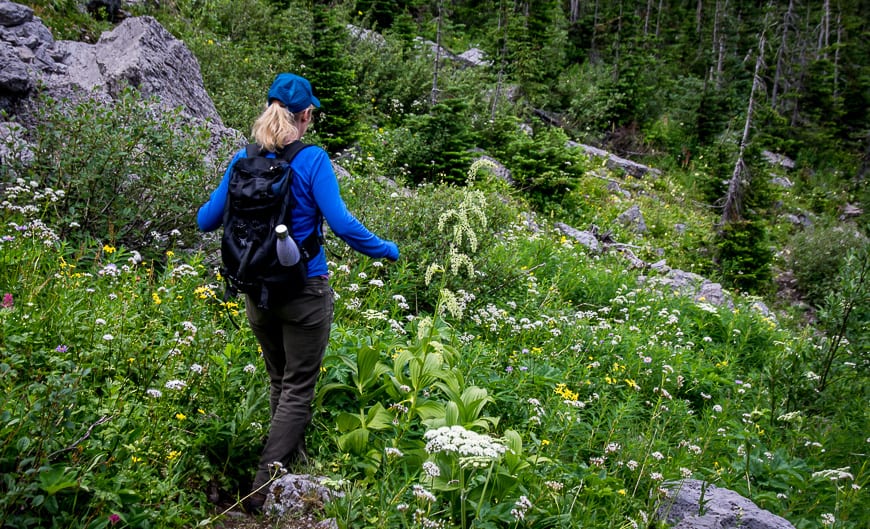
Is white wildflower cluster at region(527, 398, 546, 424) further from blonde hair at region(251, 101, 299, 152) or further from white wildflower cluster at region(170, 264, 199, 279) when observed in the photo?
white wildflower cluster at region(170, 264, 199, 279)

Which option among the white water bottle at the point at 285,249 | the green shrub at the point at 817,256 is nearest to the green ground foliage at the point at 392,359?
the white water bottle at the point at 285,249

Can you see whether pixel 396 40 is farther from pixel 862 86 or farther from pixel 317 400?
pixel 862 86

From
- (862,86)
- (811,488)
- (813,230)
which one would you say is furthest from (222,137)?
(862,86)

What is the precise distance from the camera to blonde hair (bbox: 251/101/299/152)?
11.6ft

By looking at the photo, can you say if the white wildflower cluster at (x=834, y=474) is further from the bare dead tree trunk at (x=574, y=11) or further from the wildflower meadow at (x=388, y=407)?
the bare dead tree trunk at (x=574, y=11)

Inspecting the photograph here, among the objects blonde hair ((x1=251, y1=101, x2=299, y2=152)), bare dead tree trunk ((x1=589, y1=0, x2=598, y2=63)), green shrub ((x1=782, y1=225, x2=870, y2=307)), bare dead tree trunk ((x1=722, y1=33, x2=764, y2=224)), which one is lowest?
green shrub ((x1=782, y1=225, x2=870, y2=307))

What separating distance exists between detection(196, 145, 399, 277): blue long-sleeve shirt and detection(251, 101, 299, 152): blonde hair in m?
0.14

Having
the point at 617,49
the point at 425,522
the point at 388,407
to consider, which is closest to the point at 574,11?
the point at 617,49

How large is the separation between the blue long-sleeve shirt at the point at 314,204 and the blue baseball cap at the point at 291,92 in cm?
27

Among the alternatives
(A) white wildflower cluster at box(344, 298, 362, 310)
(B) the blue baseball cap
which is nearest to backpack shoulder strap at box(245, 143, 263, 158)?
(B) the blue baseball cap

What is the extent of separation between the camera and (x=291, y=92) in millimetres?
3527

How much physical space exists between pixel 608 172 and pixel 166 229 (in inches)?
→ 733

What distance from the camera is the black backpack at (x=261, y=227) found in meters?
3.41

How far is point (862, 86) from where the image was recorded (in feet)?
117
